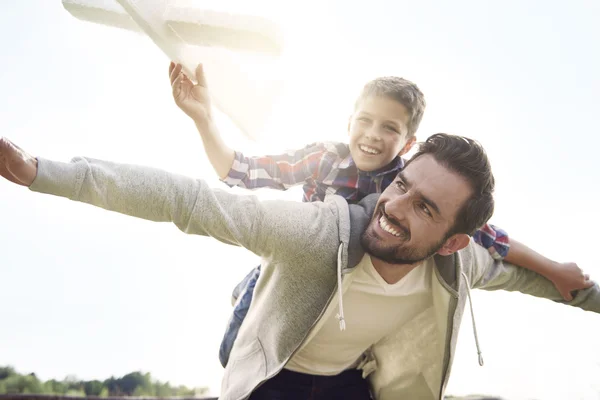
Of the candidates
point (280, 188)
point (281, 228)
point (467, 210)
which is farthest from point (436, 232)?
point (280, 188)

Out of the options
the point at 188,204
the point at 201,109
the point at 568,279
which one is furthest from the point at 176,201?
the point at 568,279

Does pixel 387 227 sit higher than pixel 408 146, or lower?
lower

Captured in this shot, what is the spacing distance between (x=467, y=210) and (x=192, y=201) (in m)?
0.99

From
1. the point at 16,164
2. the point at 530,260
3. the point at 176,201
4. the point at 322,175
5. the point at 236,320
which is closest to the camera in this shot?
the point at 16,164

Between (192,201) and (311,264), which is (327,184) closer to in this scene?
(311,264)

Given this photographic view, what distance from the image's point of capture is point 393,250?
142 cm

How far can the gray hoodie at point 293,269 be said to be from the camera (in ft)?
3.34

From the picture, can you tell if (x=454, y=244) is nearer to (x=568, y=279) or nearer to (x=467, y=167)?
(x=467, y=167)

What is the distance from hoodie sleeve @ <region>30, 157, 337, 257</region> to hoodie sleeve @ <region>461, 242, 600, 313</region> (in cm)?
74

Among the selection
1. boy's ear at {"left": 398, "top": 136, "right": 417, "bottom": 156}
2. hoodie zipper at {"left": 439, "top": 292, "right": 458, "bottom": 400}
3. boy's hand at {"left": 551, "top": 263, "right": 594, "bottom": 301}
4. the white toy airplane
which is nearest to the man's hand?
the white toy airplane

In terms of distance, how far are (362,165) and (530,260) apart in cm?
82

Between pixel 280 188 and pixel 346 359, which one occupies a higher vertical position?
pixel 280 188

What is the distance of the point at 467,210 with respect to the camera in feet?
5.22

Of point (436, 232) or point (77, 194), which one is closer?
point (77, 194)
